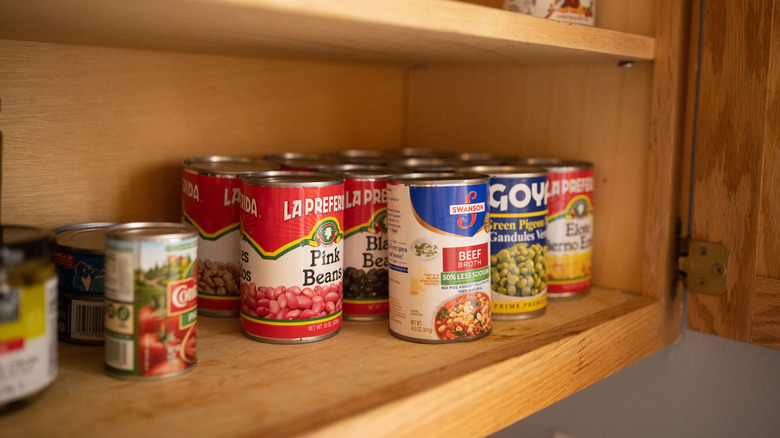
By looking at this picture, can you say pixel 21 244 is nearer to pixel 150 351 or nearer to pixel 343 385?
pixel 150 351

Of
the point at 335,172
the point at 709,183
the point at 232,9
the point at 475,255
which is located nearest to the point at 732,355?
the point at 709,183

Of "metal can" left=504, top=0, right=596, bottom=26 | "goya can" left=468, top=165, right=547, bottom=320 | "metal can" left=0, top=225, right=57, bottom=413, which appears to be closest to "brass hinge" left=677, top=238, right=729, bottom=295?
"goya can" left=468, top=165, right=547, bottom=320

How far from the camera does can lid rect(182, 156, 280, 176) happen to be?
94cm

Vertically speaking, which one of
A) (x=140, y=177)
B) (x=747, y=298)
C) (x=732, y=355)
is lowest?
(x=732, y=355)

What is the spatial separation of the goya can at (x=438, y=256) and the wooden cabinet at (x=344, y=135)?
3 cm

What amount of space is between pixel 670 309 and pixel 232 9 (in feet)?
2.75

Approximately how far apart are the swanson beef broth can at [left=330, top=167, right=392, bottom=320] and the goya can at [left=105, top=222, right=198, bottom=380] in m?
0.26

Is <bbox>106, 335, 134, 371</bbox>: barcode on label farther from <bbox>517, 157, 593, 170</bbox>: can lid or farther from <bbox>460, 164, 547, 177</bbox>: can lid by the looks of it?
<bbox>517, 157, 593, 170</bbox>: can lid

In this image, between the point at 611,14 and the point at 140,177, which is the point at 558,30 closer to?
the point at 611,14

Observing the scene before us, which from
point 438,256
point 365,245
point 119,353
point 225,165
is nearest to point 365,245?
point 365,245

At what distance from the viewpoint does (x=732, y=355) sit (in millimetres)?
1134

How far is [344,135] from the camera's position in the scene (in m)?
1.38

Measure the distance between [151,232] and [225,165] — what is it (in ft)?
0.95

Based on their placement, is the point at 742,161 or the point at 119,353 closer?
the point at 119,353
